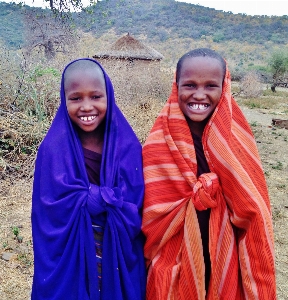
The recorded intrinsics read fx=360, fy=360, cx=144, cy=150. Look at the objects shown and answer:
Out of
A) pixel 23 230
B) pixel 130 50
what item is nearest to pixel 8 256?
pixel 23 230

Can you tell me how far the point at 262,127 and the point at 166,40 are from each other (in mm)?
29177

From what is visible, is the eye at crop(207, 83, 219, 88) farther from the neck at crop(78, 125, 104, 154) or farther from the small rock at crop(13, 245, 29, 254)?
the small rock at crop(13, 245, 29, 254)

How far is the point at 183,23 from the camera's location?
41719mm

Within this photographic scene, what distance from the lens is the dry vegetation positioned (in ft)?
10.4

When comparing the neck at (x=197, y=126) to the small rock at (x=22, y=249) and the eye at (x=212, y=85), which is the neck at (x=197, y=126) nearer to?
the eye at (x=212, y=85)

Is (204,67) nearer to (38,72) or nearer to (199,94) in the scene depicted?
(199,94)

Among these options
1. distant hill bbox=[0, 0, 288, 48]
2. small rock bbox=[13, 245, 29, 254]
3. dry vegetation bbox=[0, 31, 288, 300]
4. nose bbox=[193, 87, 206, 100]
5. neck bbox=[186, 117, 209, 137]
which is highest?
distant hill bbox=[0, 0, 288, 48]

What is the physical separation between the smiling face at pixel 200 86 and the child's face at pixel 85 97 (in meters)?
0.35

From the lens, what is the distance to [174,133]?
155cm

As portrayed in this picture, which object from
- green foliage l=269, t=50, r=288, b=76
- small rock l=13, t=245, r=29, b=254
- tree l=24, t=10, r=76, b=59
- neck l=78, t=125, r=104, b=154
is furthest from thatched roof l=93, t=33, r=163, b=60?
green foliage l=269, t=50, r=288, b=76

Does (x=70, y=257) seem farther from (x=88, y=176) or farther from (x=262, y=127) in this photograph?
(x=262, y=127)

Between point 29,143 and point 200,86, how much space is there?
14.5 feet

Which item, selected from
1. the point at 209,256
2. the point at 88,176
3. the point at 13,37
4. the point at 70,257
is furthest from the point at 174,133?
the point at 13,37

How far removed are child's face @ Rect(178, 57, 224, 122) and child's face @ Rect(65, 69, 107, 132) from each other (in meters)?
0.35
